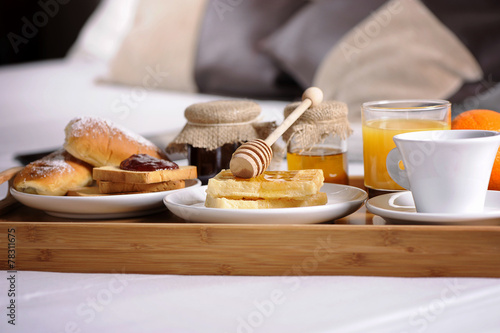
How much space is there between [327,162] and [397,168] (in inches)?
7.5

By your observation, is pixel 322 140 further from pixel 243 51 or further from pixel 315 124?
pixel 243 51

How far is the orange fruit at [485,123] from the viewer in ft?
2.82

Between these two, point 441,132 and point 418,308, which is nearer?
point 418,308

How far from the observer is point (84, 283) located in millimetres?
707

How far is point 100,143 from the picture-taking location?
937 mm

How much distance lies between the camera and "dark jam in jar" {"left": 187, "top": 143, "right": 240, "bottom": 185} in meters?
0.99

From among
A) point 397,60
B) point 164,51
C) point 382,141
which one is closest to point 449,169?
point 382,141

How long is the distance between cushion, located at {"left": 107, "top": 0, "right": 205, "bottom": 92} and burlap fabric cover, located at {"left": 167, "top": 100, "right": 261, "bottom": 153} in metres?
1.31

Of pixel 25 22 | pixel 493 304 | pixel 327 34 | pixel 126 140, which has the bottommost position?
pixel 493 304

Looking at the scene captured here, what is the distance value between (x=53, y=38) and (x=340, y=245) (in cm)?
338

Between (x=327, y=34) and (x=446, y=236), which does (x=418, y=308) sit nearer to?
(x=446, y=236)

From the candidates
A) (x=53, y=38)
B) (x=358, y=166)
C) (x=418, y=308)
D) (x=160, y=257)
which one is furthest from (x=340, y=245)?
(x=53, y=38)

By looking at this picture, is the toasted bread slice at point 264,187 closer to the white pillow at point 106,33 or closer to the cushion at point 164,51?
the cushion at point 164,51

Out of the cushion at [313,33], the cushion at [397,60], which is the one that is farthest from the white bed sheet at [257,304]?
the cushion at [313,33]
